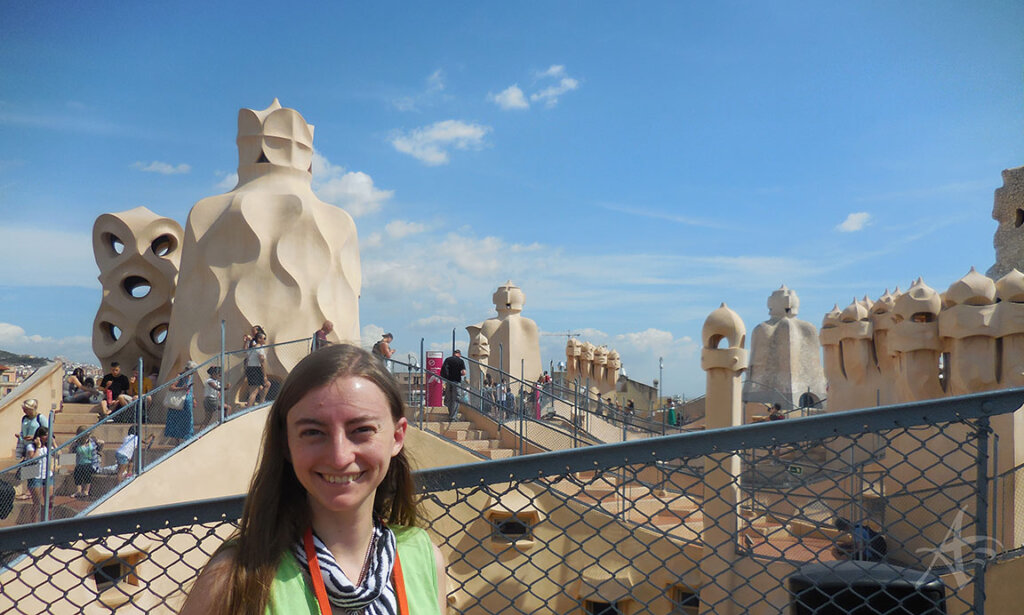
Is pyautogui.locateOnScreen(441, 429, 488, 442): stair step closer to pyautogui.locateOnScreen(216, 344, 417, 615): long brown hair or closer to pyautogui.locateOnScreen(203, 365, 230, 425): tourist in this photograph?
pyautogui.locateOnScreen(203, 365, 230, 425): tourist

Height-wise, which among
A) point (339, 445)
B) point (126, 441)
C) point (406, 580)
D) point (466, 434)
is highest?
point (339, 445)

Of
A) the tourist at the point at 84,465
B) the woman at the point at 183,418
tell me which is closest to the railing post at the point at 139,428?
the tourist at the point at 84,465

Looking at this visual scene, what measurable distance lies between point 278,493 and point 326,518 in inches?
4.4

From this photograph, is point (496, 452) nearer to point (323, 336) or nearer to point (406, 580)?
point (323, 336)

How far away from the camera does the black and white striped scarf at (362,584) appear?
137cm

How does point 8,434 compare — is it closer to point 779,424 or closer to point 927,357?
point 779,424

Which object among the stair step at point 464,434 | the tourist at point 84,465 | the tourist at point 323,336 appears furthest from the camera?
the stair step at point 464,434

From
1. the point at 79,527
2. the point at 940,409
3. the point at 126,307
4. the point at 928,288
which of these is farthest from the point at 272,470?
the point at 126,307

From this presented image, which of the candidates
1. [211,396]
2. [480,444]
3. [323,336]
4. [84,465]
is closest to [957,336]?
[480,444]

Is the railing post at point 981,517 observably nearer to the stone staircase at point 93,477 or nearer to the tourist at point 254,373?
the stone staircase at point 93,477

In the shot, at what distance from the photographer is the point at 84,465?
713cm

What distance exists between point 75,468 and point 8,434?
483 centimetres

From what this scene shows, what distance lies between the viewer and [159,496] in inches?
316

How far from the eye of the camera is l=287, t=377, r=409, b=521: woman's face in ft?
4.71
